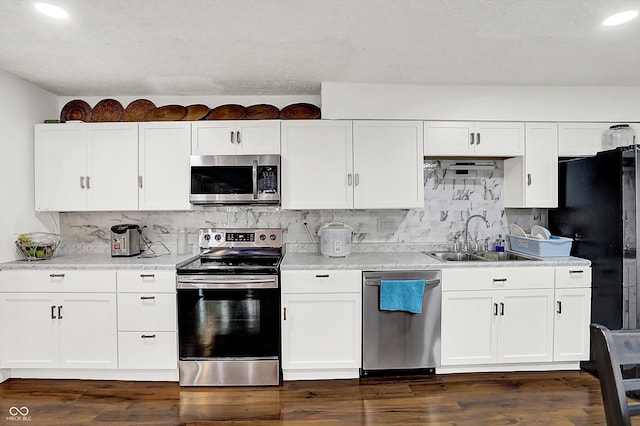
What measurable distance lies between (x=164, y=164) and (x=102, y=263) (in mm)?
914

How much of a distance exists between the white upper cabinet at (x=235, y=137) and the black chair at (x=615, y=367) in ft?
8.10

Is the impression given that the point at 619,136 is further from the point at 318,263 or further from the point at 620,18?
the point at 318,263

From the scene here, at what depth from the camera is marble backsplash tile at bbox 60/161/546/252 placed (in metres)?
3.30

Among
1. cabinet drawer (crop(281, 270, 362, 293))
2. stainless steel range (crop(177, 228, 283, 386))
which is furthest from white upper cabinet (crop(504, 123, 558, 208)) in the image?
stainless steel range (crop(177, 228, 283, 386))

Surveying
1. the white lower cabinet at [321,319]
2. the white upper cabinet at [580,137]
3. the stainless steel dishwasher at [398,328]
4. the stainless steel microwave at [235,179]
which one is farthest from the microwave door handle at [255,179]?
the white upper cabinet at [580,137]

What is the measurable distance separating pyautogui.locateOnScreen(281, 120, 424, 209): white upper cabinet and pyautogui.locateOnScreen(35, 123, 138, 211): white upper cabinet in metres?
1.34

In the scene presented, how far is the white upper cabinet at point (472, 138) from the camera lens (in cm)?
301

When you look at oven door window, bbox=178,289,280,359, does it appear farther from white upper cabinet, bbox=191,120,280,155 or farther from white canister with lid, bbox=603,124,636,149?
white canister with lid, bbox=603,124,636,149

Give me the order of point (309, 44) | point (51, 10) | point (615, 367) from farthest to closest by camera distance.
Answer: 1. point (309, 44)
2. point (51, 10)
3. point (615, 367)

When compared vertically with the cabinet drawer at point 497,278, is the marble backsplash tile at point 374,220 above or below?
above

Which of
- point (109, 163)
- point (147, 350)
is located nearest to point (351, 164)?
point (109, 163)

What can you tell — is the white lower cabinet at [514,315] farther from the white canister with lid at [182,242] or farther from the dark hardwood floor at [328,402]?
the white canister with lid at [182,242]

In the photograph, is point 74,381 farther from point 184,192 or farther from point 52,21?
point 52,21

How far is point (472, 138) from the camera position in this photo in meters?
3.02
